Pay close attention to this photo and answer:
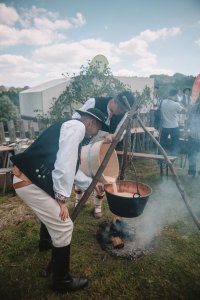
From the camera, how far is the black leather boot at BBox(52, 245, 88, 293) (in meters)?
3.08

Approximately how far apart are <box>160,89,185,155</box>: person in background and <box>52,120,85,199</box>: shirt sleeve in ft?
21.1

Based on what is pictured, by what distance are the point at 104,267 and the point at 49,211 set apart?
1513 mm

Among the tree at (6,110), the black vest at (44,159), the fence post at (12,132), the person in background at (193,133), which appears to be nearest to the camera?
the black vest at (44,159)

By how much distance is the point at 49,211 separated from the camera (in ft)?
9.68

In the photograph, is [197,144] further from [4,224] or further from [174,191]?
[4,224]

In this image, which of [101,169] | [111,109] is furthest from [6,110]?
[101,169]

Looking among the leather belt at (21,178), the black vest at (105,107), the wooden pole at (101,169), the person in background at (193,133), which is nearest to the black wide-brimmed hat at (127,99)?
the wooden pole at (101,169)

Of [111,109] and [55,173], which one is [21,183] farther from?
[111,109]

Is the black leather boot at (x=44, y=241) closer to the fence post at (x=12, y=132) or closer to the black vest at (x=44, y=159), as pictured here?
the black vest at (x=44, y=159)

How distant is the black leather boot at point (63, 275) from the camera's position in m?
3.08

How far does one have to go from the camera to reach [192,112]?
8.09 meters

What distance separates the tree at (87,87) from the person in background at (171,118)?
2803mm

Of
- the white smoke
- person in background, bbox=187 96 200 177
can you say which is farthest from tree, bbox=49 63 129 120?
the white smoke

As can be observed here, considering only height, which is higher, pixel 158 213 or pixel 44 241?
pixel 44 241
